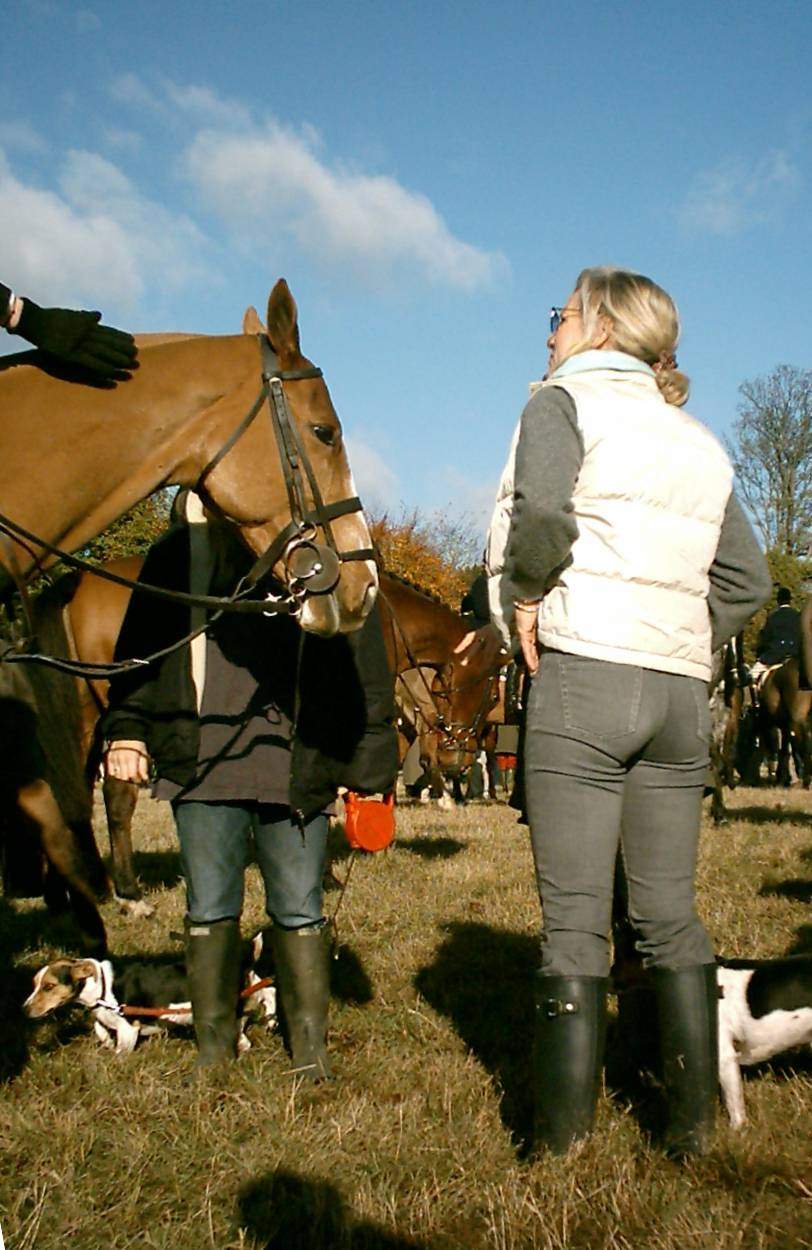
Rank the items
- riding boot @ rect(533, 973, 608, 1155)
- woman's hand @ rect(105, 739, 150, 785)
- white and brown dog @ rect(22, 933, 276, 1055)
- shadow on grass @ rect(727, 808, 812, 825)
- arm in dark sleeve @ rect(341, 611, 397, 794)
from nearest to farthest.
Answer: riding boot @ rect(533, 973, 608, 1155)
woman's hand @ rect(105, 739, 150, 785)
arm in dark sleeve @ rect(341, 611, 397, 794)
white and brown dog @ rect(22, 933, 276, 1055)
shadow on grass @ rect(727, 808, 812, 825)

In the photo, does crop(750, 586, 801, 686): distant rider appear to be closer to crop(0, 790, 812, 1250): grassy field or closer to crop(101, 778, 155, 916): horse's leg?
crop(101, 778, 155, 916): horse's leg

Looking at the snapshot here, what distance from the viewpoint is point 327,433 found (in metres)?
3.76

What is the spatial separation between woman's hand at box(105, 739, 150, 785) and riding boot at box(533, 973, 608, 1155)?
1.66 m

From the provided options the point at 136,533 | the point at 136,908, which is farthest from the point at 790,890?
the point at 136,533

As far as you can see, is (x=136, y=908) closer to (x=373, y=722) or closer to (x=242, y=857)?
(x=242, y=857)

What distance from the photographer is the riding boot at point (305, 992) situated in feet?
13.5

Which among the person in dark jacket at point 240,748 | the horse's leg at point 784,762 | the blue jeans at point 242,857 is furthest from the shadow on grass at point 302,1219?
the horse's leg at point 784,762

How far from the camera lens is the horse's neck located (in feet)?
10.9

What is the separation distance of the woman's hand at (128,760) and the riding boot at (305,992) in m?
0.81

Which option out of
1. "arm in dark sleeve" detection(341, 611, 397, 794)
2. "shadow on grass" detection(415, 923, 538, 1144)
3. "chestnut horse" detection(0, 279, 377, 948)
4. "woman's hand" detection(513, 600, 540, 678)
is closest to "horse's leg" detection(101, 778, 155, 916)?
"shadow on grass" detection(415, 923, 538, 1144)

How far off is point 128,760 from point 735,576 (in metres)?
2.13

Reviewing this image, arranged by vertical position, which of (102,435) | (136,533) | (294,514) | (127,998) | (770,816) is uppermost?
(136,533)

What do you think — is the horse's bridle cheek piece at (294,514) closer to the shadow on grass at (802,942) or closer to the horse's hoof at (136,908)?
the shadow on grass at (802,942)

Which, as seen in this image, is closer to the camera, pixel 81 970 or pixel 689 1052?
pixel 689 1052
